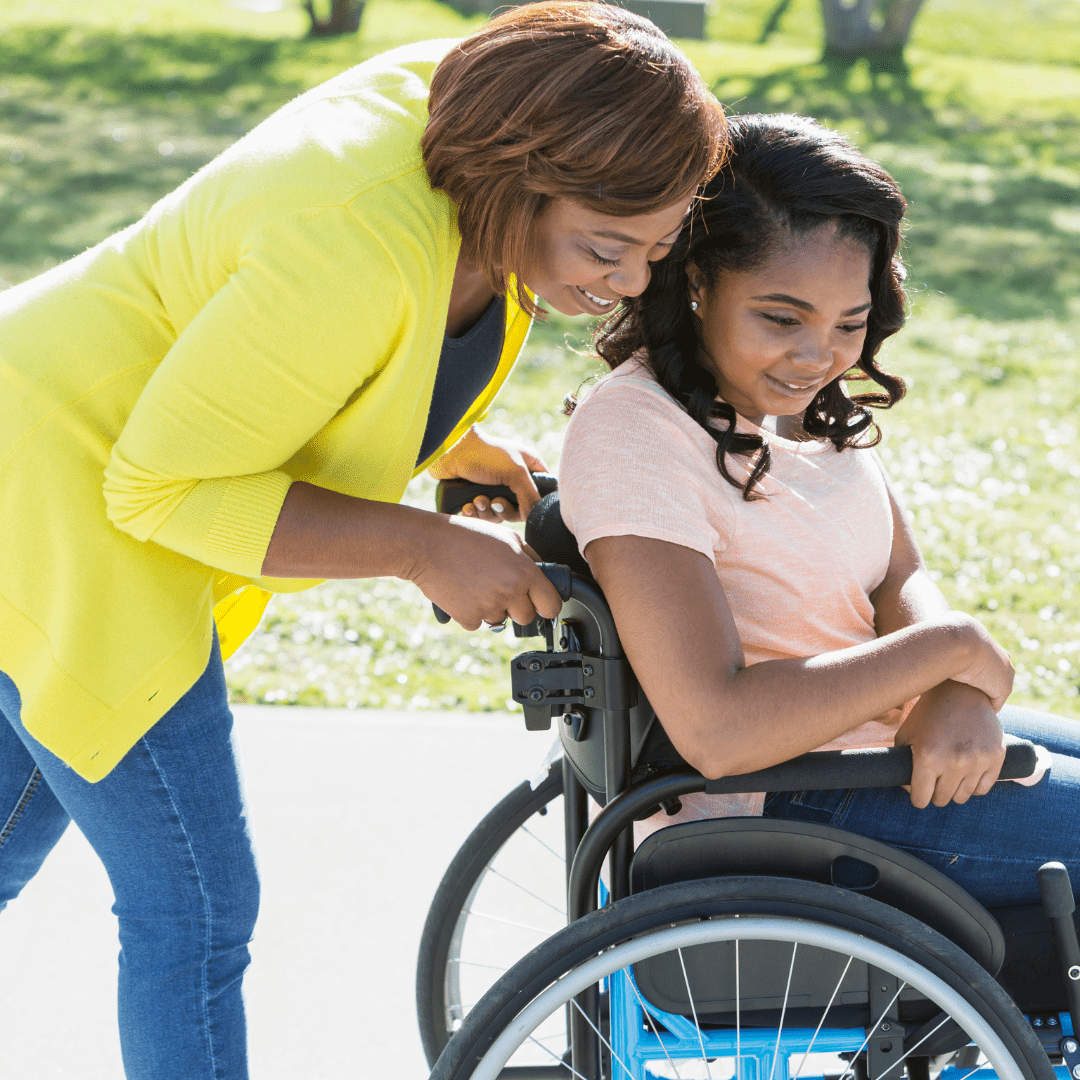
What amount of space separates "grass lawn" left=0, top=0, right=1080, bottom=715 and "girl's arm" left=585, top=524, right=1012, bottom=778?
0.85 meters

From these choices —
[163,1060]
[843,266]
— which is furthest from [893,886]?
[163,1060]

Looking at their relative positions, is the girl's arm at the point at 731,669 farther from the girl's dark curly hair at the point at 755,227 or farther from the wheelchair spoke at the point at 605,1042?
the wheelchair spoke at the point at 605,1042

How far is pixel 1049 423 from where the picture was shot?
6.18 metres

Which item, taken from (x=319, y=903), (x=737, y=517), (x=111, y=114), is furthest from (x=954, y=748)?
(x=111, y=114)

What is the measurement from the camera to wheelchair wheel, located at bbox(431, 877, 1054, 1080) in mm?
1429

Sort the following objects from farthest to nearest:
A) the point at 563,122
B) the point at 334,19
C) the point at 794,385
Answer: the point at 334,19 → the point at 794,385 → the point at 563,122

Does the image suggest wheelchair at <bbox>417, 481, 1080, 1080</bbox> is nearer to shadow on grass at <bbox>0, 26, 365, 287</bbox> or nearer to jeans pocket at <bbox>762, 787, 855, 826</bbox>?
jeans pocket at <bbox>762, 787, 855, 826</bbox>

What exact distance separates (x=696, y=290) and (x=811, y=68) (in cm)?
1291

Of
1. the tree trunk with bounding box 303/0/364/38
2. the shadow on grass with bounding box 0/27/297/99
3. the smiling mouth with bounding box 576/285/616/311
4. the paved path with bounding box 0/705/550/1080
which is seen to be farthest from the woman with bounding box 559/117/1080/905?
the tree trunk with bounding box 303/0/364/38

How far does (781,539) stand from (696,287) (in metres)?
0.36

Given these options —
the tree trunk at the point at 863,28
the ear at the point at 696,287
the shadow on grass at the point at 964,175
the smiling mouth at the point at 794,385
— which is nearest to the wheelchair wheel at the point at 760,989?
the smiling mouth at the point at 794,385

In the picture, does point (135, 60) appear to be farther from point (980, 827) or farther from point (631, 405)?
point (980, 827)

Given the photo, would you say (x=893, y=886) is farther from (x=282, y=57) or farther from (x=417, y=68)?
(x=282, y=57)

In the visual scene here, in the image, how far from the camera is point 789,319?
5.40 feet
